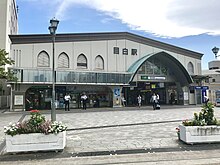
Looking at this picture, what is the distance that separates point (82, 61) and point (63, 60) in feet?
7.63

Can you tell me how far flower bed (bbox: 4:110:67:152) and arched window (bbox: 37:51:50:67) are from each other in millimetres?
19653

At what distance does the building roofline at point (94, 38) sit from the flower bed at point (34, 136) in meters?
20.4

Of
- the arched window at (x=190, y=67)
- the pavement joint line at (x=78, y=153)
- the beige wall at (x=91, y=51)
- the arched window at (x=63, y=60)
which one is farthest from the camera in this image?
the arched window at (x=190, y=67)

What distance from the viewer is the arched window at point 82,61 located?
28111 mm

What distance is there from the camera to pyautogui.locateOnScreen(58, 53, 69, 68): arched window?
2718 cm

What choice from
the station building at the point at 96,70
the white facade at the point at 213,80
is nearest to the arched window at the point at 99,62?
the station building at the point at 96,70

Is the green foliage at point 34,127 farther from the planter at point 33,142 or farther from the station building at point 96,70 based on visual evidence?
the station building at point 96,70

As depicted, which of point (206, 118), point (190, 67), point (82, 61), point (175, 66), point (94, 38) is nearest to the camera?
point (206, 118)

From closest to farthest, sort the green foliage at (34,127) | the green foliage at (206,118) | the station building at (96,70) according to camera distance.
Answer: the green foliage at (34,127)
the green foliage at (206,118)
the station building at (96,70)

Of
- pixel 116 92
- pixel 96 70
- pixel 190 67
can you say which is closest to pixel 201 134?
pixel 116 92

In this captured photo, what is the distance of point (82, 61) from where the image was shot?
1118 inches

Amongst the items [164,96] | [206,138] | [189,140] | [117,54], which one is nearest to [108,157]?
[189,140]

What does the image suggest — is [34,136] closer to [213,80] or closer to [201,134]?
[201,134]

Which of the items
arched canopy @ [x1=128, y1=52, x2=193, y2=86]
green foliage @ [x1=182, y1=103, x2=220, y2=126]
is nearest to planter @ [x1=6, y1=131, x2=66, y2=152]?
green foliage @ [x1=182, y1=103, x2=220, y2=126]
